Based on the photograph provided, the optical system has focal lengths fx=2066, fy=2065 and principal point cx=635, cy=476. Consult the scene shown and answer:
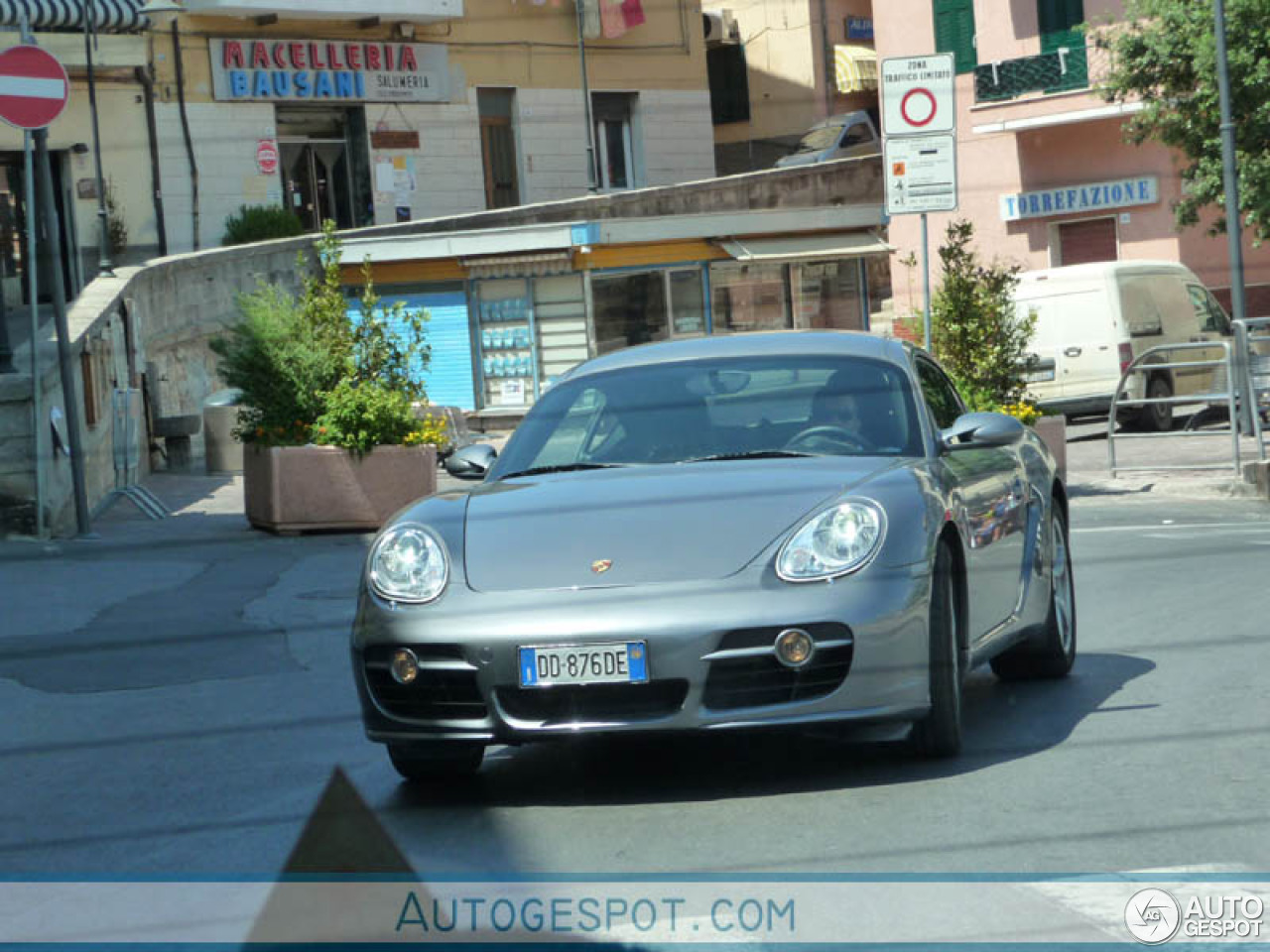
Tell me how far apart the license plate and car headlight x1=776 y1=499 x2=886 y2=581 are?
48 cm

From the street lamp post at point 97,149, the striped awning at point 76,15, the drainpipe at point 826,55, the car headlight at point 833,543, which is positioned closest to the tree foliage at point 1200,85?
the street lamp post at point 97,149

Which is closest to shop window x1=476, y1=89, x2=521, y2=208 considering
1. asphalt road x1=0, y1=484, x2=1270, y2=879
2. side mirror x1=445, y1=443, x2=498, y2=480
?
asphalt road x1=0, y1=484, x2=1270, y2=879

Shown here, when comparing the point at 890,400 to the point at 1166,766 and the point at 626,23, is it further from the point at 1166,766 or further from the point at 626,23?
the point at 626,23

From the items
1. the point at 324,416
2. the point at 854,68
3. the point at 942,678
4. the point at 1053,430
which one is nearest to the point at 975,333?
the point at 1053,430

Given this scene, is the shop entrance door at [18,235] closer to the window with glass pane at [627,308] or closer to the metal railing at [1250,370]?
the window with glass pane at [627,308]

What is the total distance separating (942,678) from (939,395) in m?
1.90

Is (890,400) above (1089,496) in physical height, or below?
above

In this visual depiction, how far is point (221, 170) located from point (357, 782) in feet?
104

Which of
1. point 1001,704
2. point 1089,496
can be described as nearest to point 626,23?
point 1089,496

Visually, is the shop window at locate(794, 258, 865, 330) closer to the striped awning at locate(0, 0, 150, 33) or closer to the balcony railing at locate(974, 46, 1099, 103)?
the balcony railing at locate(974, 46, 1099, 103)

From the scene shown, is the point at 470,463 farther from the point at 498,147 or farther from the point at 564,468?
the point at 498,147

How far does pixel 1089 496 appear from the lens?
1700 centimetres

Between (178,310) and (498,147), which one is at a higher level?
(498,147)

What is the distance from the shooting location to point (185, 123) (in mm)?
35750
